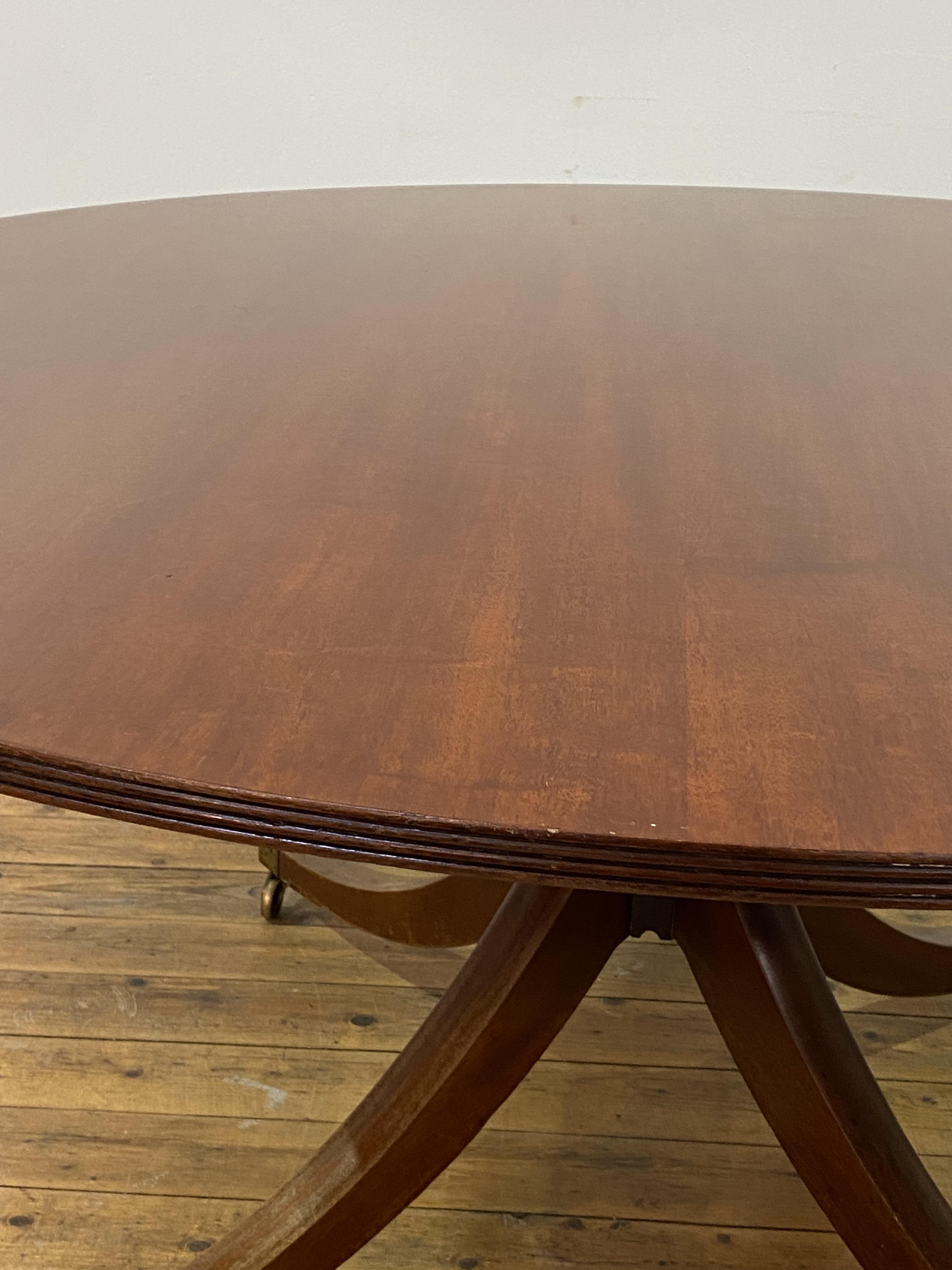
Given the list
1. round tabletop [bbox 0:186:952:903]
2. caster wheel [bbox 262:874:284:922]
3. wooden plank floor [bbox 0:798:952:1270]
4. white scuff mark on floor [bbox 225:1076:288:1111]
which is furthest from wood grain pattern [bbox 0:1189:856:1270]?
round tabletop [bbox 0:186:952:903]

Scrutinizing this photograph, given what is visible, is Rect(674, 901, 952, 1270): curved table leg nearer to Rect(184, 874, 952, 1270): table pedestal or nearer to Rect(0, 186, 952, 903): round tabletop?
Rect(184, 874, 952, 1270): table pedestal

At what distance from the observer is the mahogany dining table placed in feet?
1.62

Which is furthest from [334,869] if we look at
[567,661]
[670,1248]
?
[567,661]

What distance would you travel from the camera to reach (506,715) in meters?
0.53

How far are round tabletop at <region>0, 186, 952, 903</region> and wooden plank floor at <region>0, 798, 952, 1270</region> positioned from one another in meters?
0.74

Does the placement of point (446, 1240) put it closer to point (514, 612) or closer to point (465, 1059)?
point (465, 1059)

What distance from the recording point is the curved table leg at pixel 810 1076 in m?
0.84

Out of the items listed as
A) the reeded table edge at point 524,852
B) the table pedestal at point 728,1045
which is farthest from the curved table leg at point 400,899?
the reeded table edge at point 524,852

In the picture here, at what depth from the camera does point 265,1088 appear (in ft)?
4.43

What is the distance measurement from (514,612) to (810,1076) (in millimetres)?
413

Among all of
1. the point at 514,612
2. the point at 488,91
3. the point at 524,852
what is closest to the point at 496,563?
the point at 514,612

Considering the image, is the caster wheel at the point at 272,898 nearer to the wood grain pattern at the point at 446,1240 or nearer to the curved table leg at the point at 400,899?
the curved table leg at the point at 400,899

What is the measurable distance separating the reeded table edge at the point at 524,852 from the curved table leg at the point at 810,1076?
0.37 metres

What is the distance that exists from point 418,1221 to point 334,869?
53cm
